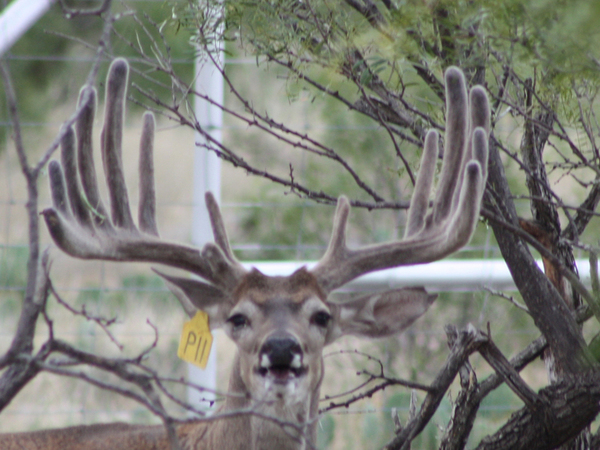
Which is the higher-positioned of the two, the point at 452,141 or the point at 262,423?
the point at 452,141

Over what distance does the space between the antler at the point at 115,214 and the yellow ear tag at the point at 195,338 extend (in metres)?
0.13

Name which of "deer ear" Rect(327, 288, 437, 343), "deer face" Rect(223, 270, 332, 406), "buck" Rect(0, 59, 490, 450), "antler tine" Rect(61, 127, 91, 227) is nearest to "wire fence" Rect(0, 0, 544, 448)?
"deer ear" Rect(327, 288, 437, 343)

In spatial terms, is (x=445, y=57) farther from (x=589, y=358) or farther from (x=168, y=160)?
(x=168, y=160)

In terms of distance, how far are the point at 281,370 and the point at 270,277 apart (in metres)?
0.36

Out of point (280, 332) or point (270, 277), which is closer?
point (280, 332)

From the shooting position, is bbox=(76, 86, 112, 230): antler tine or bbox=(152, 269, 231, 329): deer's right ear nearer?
bbox=(76, 86, 112, 230): antler tine

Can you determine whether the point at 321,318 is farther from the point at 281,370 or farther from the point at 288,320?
the point at 281,370

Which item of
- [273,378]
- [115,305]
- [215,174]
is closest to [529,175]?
[273,378]

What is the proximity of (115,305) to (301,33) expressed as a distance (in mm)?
4319

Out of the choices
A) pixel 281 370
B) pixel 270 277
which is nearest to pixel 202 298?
pixel 270 277

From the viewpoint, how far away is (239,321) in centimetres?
231

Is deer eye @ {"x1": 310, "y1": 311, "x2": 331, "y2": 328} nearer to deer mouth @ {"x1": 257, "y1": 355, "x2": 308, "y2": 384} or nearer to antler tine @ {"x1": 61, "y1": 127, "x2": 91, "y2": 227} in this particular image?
deer mouth @ {"x1": 257, "y1": 355, "x2": 308, "y2": 384}

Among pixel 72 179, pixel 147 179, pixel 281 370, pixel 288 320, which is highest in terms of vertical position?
pixel 147 179

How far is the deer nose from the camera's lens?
2.08 metres
